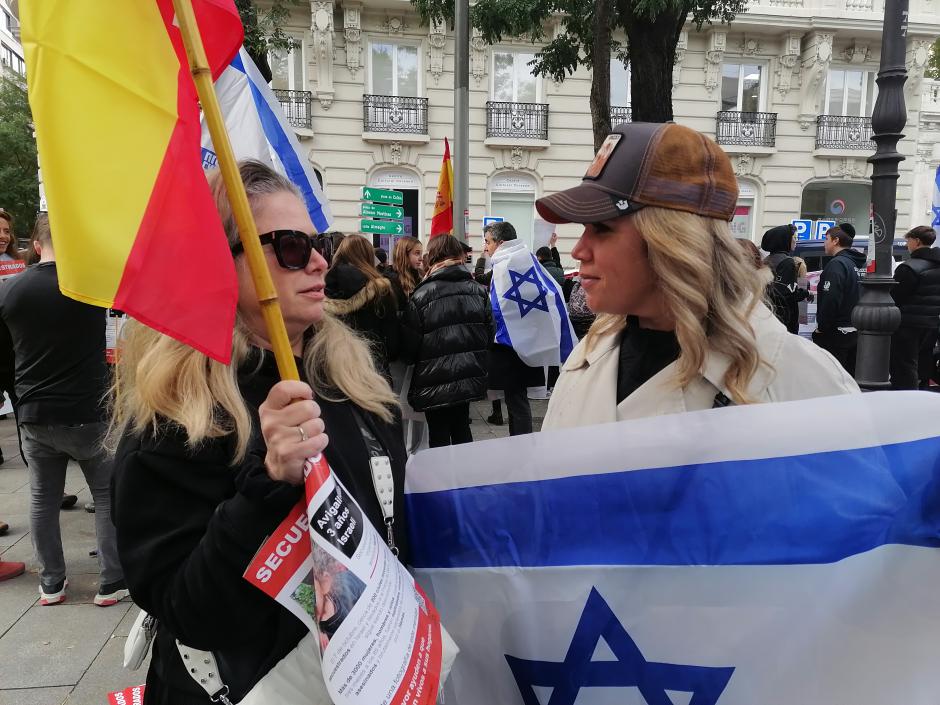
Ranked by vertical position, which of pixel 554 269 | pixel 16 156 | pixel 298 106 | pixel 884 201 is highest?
pixel 298 106

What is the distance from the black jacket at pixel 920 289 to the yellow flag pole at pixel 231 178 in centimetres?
755

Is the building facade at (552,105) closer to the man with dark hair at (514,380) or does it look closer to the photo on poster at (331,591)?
the man with dark hair at (514,380)

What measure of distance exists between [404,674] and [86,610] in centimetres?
346

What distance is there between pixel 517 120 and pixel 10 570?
18.8 metres

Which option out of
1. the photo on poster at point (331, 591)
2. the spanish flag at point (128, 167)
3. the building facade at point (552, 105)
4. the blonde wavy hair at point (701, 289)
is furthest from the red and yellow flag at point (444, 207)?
the building facade at point (552, 105)

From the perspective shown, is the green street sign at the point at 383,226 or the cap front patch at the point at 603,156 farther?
the green street sign at the point at 383,226

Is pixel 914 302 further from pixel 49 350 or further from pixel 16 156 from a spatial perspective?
pixel 16 156

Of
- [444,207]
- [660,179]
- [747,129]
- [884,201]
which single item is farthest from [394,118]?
[660,179]

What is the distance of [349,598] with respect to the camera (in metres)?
1.05

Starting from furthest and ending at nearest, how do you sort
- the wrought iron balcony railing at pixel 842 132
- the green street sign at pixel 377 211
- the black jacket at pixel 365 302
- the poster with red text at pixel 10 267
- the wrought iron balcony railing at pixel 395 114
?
the wrought iron balcony railing at pixel 842 132, the wrought iron balcony railing at pixel 395 114, the green street sign at pixel 377 211, the poster with red text at pixel 10 267, the black jacket at pixel 365 302

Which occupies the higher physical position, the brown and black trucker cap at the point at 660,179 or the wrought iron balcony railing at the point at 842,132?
the wrought iron balcony railing at the point at 842,132

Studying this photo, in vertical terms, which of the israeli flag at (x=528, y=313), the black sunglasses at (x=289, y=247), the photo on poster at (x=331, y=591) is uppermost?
the black sunglasses at (x=289, y=247)

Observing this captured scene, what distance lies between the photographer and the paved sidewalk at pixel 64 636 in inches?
120

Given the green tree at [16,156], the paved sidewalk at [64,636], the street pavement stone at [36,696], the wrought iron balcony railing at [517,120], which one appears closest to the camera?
the street pavement stone at [36,696]
